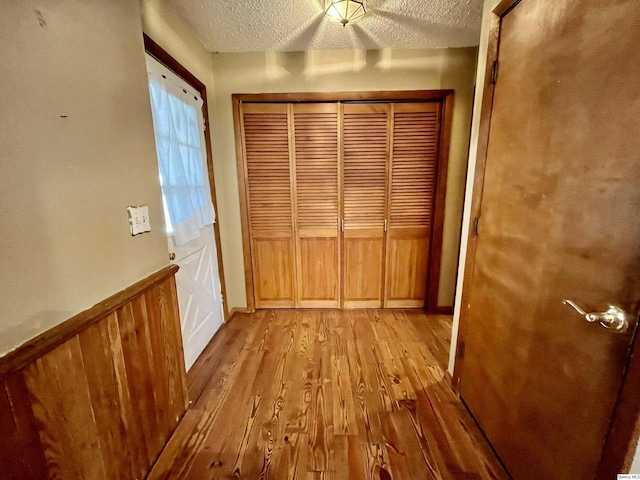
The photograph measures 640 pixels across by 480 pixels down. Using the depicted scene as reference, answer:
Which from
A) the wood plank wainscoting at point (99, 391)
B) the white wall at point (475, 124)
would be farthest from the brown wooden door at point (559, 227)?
the wood plank wainscoting at point (99, 391)

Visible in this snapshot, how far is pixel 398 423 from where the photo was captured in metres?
1.40

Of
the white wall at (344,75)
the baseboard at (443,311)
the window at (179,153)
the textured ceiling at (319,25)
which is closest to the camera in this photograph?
the window at (179,153)

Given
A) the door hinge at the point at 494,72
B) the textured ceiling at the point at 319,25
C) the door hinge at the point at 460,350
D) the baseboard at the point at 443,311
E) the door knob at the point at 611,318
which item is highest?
the textured ceiling at the point at 319,25

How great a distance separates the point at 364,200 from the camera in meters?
2.46

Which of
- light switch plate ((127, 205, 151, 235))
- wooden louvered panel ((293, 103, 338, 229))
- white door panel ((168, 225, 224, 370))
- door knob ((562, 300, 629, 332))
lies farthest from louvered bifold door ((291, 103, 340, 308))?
door knob ((562, 300, 629, 332))

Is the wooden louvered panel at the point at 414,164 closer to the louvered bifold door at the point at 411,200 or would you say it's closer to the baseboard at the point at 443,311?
the louvered bifold door at the point at 411,200

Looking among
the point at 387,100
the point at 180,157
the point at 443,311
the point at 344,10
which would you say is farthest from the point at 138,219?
the point at 443,311

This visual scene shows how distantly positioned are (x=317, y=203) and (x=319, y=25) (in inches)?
53.9

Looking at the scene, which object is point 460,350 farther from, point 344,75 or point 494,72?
point 344,75

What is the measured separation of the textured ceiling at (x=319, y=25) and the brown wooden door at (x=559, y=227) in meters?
0.83

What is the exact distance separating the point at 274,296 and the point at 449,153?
2.23 metres

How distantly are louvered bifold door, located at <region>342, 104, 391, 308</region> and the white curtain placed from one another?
49.6 inches

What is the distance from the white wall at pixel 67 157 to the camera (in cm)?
66

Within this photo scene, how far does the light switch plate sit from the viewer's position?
1.06 meters
